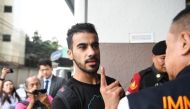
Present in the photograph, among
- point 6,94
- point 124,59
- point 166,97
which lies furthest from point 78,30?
point 6,94

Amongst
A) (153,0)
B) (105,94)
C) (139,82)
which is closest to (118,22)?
(153,0)

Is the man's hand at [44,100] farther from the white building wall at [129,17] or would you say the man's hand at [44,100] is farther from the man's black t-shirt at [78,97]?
the man's black t-shirt at [78,97]

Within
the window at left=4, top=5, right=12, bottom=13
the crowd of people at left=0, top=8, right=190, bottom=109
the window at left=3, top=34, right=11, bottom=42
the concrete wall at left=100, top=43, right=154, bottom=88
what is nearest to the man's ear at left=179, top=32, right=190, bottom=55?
the crowd of people at left=0, top=8, right=190, bottom=109

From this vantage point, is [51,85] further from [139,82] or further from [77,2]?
[139,82]

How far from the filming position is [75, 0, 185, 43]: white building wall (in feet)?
14.4

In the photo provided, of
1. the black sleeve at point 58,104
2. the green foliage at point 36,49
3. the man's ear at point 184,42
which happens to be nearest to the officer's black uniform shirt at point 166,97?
the man's ear at point 184,42

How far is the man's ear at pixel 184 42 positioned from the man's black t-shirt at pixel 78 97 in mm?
888

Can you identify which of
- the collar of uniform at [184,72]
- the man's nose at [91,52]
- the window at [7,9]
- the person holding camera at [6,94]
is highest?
the window at [7,9]

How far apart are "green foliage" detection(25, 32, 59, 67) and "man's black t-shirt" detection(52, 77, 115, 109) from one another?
10.1 m

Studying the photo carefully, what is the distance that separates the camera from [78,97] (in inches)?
88.1

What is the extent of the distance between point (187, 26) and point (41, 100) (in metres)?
2.69

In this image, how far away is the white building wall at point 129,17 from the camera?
4402 mm

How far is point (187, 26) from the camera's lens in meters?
1.56

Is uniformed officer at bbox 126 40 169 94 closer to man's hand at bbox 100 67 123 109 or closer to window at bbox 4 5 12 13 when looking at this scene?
man's hand at bbox 100 67 123 109
